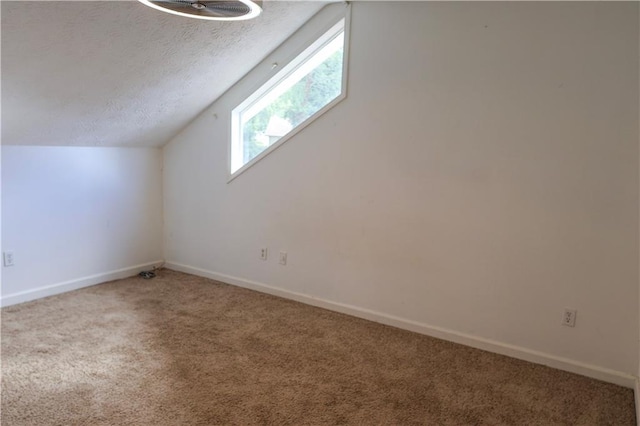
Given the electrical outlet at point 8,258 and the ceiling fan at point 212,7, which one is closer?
the ceiling fan at point 212,7

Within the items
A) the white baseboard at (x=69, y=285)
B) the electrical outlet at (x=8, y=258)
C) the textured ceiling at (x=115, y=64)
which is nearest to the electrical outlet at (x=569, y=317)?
the textured ceiling at (x=115, y=64)

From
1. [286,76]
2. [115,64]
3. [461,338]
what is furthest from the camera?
[286,76]

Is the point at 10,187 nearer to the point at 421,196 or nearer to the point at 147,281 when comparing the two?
the point at 147,281

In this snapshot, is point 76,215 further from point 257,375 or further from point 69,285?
point 257,375

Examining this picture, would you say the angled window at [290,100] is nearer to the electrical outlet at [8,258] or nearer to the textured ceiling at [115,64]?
the textured ceiling at [115,64]

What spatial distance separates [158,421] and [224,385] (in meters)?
0.37

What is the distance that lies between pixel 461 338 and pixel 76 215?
3058 mm

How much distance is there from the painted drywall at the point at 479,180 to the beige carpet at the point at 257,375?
12.2 inches

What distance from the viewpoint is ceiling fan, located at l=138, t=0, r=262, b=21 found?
1485mm

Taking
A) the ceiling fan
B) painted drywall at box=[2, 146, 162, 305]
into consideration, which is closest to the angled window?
painted drywall at box=[2, 146, 162, 305]

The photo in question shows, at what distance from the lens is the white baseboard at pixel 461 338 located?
7.75 feet

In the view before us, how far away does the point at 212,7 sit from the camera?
155 cm

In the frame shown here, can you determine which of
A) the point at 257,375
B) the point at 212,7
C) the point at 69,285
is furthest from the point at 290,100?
the point at 69,285

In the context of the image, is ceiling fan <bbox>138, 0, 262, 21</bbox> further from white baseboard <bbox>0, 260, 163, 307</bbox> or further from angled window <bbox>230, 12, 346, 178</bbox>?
white baseboard <bbox>0, 260, 163, 307</bbox>
